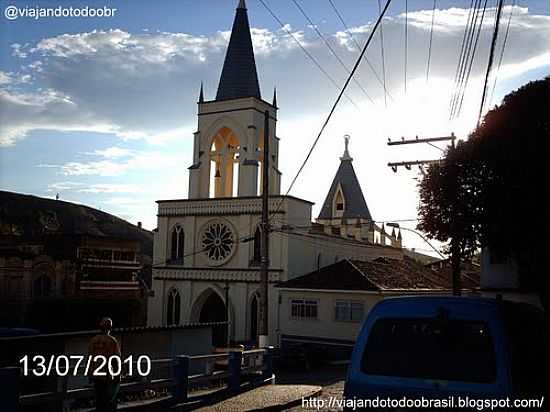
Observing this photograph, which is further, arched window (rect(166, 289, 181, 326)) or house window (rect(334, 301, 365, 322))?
arched window (rect(166, 289, 181, 326))

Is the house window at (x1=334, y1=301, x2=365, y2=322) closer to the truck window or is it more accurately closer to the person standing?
the person standing

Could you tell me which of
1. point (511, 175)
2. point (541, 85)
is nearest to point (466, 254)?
point (511, 175)

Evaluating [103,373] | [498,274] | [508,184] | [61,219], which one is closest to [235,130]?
[498,274]

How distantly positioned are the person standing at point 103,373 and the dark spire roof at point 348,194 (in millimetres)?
49437

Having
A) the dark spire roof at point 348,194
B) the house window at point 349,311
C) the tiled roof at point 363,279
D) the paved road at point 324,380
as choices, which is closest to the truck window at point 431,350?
the paved road at point 324,380

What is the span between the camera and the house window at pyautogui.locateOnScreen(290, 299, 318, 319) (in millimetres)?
33750

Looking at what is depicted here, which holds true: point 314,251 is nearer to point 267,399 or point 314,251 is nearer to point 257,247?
point 257,247

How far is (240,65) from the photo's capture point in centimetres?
4541

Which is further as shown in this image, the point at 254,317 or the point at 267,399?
the point at 254,317

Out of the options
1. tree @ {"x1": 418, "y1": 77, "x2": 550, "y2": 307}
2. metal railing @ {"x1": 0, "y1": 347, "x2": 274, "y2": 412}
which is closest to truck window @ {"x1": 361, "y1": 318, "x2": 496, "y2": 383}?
metal railing @ {"x1": 0, "y1": 347, "x2": 274, "y2": 412}

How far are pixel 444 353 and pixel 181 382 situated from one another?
8.96 m

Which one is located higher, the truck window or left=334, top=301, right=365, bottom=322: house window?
the truck window

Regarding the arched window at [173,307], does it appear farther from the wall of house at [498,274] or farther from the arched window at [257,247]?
the wall of house at [498,274]

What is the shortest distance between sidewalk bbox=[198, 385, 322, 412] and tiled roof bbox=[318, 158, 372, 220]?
142 feet
